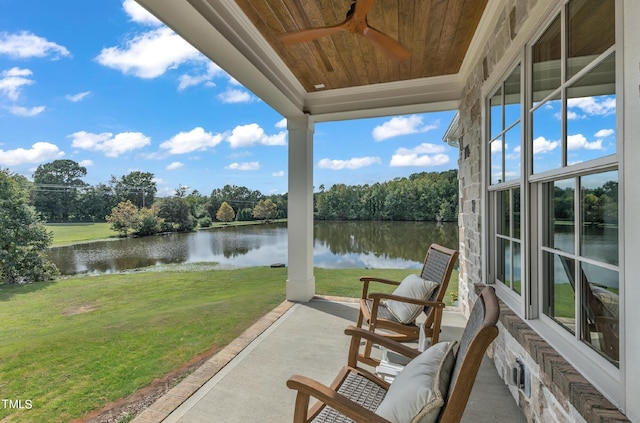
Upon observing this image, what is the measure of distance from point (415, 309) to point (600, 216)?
1.62 m

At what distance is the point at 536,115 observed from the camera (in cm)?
171

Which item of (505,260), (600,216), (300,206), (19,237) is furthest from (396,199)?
(19,237)

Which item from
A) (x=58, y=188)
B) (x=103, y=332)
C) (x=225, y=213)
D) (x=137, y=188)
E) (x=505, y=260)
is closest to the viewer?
(x=505, y=260)

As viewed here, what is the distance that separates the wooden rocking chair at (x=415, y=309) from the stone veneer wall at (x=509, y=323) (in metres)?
0.37

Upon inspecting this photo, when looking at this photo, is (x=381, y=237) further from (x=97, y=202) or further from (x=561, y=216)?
(x=97, y=202)

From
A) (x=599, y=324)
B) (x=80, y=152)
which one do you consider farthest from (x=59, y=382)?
(x=80, y=152)

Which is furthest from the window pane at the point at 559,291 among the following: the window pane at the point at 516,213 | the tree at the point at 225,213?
the tree at the point at 225,213

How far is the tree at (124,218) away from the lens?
7053 mm

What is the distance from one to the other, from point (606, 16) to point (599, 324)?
3.99ft

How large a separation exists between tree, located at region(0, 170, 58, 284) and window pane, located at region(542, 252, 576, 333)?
246 inches

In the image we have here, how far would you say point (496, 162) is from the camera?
248 cm

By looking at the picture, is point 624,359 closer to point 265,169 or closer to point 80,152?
point 80,152

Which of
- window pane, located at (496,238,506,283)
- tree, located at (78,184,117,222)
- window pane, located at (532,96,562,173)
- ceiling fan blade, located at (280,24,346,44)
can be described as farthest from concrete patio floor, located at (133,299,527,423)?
tree, located at (78,184,117,222)
